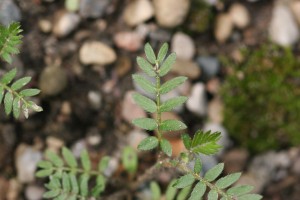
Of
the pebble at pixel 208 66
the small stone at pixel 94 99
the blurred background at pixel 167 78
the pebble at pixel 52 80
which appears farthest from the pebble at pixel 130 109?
the pebble at pixel 208 66

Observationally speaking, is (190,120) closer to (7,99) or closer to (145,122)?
(145,122)

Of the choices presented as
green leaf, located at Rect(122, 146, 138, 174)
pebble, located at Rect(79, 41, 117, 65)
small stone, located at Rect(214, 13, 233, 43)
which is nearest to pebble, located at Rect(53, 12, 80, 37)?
pebble, located at Rect(79, 41, 117, 65)

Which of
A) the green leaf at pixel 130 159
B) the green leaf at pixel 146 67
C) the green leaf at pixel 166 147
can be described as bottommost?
the green leaf at pixel 130 159

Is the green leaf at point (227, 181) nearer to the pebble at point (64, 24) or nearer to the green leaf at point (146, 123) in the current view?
the green leaf at point (146, 123)

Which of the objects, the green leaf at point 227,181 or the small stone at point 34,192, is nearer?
the green leaf at point 227,181

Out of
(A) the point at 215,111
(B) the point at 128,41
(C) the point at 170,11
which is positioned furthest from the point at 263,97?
(B) the point at 128,41

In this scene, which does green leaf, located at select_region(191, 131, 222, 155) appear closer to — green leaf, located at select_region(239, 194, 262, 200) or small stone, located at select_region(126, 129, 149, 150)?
green leaf, located at select_region(239, 194, 262, 200)
